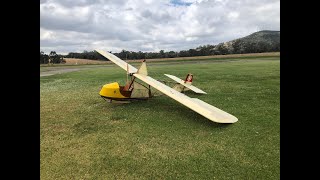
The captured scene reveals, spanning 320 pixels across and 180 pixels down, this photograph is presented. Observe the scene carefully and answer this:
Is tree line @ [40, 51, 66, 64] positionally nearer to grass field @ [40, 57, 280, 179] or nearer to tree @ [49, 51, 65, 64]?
tree @ [49, 51, 65, 64]

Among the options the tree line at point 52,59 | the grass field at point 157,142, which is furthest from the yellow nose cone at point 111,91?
the tree line at point 52,59

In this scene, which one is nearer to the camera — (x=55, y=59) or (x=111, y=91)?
(x=111, y=91)

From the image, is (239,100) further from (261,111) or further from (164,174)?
(164,174)

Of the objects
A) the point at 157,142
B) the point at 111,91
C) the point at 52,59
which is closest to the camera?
the point at 157,142

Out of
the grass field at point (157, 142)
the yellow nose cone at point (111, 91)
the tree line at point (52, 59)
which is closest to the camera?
the grass field at point (157, 142)

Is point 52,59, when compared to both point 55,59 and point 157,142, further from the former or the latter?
point 157,142

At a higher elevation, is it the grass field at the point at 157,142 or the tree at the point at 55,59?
the tree at the point at 55,59

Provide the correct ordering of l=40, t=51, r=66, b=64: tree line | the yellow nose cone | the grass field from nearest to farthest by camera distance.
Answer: the grass field → the yellow nose cone → l=40, t=51, r=66, b=64: tree line

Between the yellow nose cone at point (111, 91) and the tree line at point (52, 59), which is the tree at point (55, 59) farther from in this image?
the yellow nose cone at point (111, 91)

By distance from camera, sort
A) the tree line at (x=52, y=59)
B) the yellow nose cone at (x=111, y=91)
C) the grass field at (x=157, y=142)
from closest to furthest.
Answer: the grass field at (x=157, y=142) → the yellow nose cone at (x=111, y=91) → the tree line at (x=52, y=59)

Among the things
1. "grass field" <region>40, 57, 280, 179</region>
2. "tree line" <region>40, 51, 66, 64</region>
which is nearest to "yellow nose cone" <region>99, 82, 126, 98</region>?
"grass field" <region>40, 57, 280, 179</region>

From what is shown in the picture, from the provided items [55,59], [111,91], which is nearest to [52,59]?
[55,59]

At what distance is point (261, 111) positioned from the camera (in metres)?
13.0
